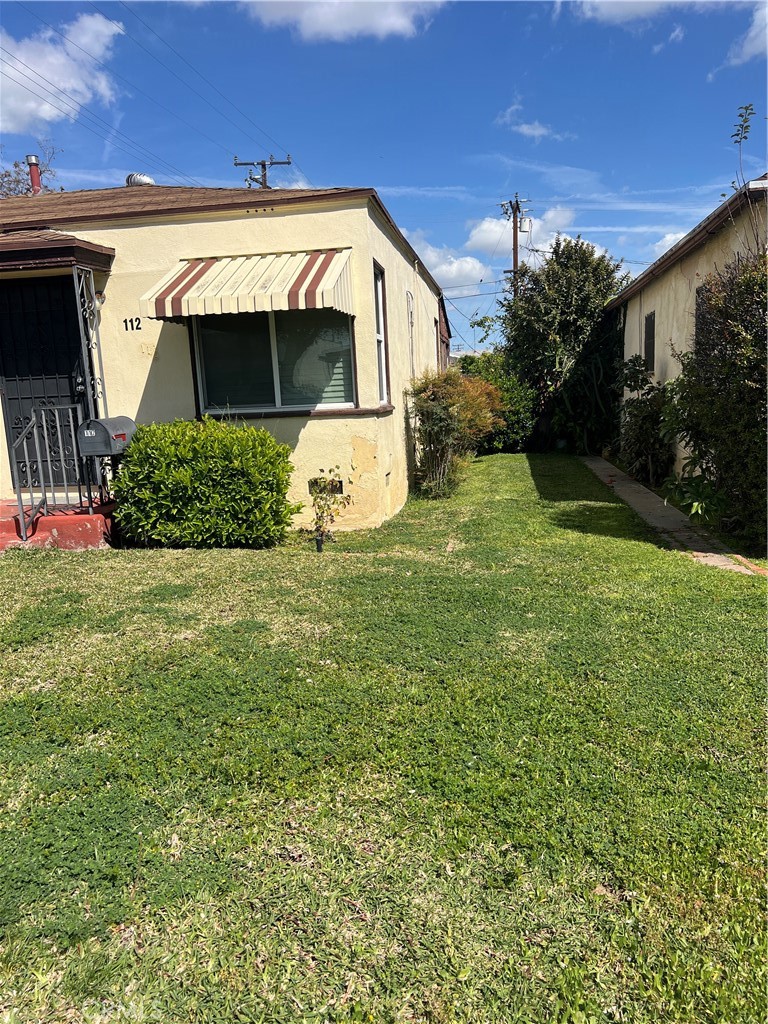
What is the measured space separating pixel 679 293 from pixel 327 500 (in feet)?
22.8

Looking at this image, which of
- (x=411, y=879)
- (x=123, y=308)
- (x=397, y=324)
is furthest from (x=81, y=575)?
(x=397, y=324)

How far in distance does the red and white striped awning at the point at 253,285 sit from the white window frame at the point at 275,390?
57 cm

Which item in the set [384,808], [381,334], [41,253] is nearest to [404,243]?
[381,334]

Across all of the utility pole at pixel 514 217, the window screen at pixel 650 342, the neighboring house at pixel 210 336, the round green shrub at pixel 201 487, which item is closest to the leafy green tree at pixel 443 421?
the neighboring house at pixel 210 336

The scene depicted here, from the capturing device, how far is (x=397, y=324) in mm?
10555

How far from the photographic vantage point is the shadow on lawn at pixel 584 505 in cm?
809

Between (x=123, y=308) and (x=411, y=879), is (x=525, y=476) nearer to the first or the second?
(x=123, y=308)

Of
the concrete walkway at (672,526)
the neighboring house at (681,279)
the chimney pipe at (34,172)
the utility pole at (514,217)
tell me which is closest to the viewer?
the concrete walkway at (672,526)

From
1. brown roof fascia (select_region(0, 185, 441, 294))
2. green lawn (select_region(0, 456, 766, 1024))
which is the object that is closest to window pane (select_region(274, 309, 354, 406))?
brown roof fascia (select_region(0, 185, 441, 294))

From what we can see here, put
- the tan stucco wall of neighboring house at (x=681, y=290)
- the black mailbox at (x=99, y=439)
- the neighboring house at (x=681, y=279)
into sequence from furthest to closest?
the tan stucco wall of neighboring house at (x=681, y=290)
the neighboring house at (x=681, y=279)
the black mailbox at (x=99, y=439)

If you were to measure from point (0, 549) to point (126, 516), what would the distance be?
1.26 m

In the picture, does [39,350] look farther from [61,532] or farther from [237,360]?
[61,532]

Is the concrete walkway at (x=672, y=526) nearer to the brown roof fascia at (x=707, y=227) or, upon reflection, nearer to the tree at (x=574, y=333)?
the brown roof fascia at (x=707, y=227)

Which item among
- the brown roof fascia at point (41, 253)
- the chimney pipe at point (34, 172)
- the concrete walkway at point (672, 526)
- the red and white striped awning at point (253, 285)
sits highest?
the chimney pipe at point (34, 172)
